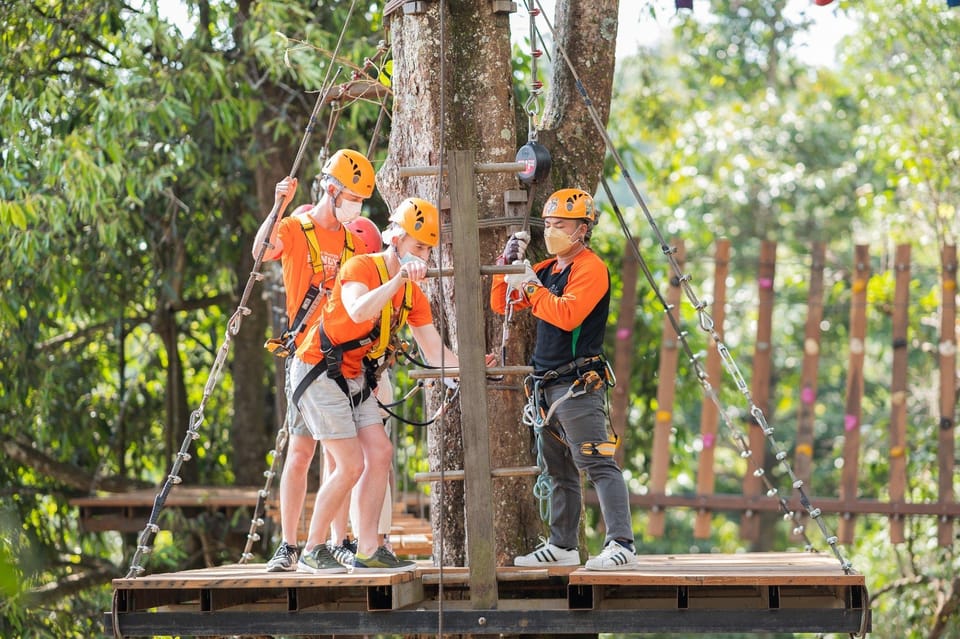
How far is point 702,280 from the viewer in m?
15.7

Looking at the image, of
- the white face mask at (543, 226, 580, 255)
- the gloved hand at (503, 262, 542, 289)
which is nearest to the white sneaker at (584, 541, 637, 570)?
the gloved hand at (503, 262, 542, 289)

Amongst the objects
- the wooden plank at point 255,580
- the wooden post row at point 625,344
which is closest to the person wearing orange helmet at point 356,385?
the wooden plank at point 255,580

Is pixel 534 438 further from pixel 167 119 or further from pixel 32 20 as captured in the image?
pixel 32 20

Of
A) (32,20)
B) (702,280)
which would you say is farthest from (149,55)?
(702,280)

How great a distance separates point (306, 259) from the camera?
4.62 m

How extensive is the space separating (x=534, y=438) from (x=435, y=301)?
70 centimetres

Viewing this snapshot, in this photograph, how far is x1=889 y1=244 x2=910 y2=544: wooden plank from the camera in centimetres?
779

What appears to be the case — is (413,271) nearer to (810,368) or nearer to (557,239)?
(557,239)

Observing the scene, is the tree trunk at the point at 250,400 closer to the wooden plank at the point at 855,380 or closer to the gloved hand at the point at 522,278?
the wooden plank at the point at 855,380

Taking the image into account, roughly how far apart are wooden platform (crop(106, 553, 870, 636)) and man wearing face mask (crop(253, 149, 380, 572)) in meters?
0.27

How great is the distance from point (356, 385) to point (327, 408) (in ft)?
0.55

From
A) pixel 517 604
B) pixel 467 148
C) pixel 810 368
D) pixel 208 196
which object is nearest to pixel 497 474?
pixel 517 604

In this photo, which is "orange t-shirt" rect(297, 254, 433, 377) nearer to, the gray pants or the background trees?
the gray pants

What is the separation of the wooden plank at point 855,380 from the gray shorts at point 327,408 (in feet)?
14.3
